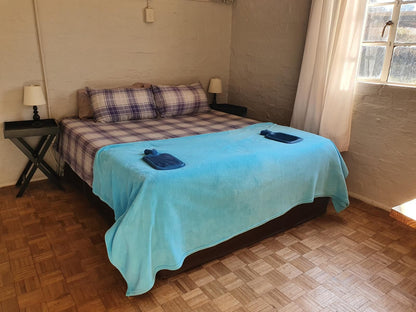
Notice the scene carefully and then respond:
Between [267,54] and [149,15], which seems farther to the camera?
[267,54]

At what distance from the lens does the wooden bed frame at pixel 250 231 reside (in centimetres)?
201

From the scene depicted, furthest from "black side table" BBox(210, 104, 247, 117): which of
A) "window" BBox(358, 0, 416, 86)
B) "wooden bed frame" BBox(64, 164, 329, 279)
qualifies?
"wooden bed frame" BBox(64, 164, 329, 279)

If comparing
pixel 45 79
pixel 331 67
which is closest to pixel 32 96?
pixel 45 79

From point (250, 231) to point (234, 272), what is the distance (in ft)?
1.08

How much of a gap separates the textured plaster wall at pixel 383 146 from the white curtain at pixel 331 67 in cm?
11

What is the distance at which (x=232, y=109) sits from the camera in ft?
12.8

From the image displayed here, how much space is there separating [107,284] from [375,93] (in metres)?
2.54

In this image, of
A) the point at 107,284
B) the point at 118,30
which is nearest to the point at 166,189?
the point at 107,284

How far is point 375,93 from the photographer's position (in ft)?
8.96

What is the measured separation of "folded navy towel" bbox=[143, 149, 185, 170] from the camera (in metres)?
1.87

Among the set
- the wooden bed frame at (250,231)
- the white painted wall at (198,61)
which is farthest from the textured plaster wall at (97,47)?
the wooden bed frame at (250,231)

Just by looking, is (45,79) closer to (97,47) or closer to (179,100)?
(97,47)

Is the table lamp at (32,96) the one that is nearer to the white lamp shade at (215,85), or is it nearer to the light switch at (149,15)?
the light switch at (149,15)

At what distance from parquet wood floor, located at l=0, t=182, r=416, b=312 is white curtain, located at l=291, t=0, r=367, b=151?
2.94 ft
